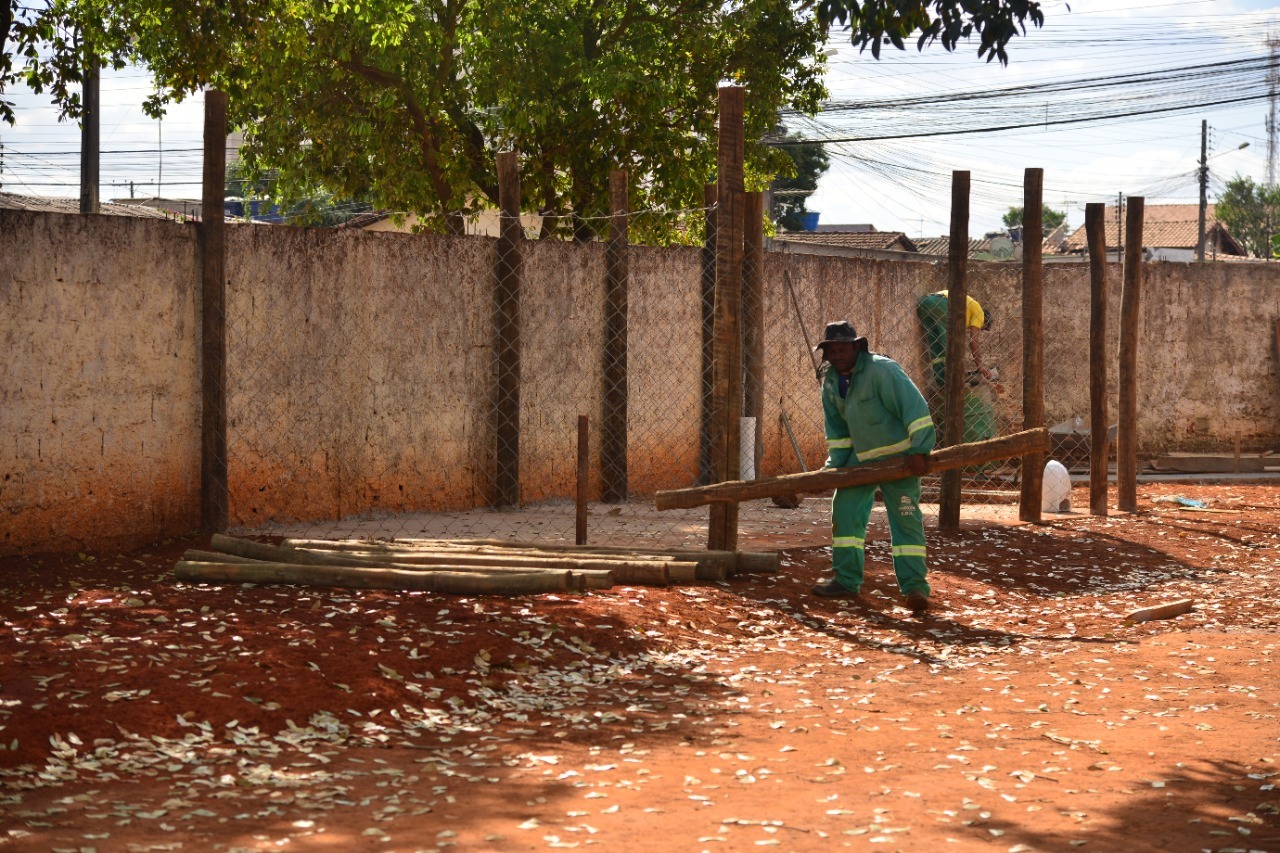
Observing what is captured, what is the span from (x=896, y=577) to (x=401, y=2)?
8.72 metres

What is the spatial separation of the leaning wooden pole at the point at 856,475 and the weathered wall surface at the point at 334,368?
2956 mm

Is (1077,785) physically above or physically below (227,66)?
below

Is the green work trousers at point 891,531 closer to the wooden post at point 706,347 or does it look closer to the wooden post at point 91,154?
the wooden post at point 706,347

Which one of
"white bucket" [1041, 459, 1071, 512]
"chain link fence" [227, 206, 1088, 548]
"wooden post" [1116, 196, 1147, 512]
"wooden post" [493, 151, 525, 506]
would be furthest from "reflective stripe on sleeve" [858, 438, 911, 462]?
"wooden post" [1116, 196, 1147, 512]

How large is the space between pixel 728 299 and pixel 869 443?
4.19 ft

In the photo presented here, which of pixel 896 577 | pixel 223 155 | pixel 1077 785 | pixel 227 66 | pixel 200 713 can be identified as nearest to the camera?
pixel 1077 785

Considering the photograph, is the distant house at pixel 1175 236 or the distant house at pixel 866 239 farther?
the distant house at pixel 1175 236

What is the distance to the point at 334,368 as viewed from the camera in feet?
34.0

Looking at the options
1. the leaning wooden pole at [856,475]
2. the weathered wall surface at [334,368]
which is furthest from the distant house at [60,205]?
the leaning wooden pole at [856,475]

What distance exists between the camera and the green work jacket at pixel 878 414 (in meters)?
8.14

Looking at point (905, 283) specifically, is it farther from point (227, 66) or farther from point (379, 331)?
point (227, 66)

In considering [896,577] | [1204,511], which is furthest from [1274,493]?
[896,577]

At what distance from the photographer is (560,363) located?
11.8 metres

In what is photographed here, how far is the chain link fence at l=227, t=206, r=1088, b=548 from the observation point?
10008 millimetres
